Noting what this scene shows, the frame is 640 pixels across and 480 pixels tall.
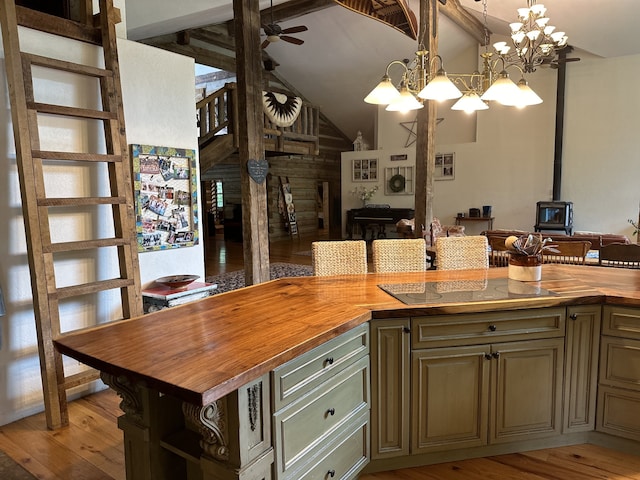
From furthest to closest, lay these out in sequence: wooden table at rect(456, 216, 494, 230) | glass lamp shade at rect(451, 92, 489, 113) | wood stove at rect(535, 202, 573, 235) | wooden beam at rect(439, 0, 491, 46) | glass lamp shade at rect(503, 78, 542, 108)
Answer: wooden table at rect(456, 216, 494, 230) < wood stove at rect(535, 202, 573, 235) < wooden beam at rect(439, 0, 491, 46) < glass lamp shade at rect(451, 92, 489, 113) < glass lamp shade at rect(503, 78, 542, 108)

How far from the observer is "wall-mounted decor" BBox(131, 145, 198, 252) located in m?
3.29

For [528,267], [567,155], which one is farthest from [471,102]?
[567,155]

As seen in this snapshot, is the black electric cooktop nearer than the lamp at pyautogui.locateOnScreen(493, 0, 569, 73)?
Yes

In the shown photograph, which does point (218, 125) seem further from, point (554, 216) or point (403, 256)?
point (554, 216)

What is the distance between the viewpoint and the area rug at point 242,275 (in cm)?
606

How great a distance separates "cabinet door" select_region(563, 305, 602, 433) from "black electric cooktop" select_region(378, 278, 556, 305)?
0.65 feet

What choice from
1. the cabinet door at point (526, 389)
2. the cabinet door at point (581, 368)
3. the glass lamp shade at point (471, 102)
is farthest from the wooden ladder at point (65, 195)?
the cabinet door at point (581, 368)

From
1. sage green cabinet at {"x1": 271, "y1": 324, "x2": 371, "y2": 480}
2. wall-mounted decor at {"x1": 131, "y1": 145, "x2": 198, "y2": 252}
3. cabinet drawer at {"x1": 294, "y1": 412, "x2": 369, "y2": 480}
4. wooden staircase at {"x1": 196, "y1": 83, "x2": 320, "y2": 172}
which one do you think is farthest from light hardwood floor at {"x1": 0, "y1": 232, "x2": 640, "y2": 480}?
wooden staircase at {"x1": 196, "y1": 83, "x2": 320, "y2": 172}

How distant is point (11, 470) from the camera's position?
222 cm

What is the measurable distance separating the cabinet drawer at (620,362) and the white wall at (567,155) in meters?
7.71

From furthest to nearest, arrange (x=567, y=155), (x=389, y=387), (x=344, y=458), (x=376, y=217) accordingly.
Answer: (x=376, y=217)
(x=567, y=155)
(x=389, y=387)
(x=344, y=458)

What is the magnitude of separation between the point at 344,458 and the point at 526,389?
1.01 m

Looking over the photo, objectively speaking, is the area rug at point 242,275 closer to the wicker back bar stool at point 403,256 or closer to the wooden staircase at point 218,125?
the wooden staircase at point 218,125

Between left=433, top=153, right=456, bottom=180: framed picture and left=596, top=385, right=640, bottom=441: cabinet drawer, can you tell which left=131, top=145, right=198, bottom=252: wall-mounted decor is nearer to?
left=596, top=385, right=640, bottom=441: cabinet drawer
